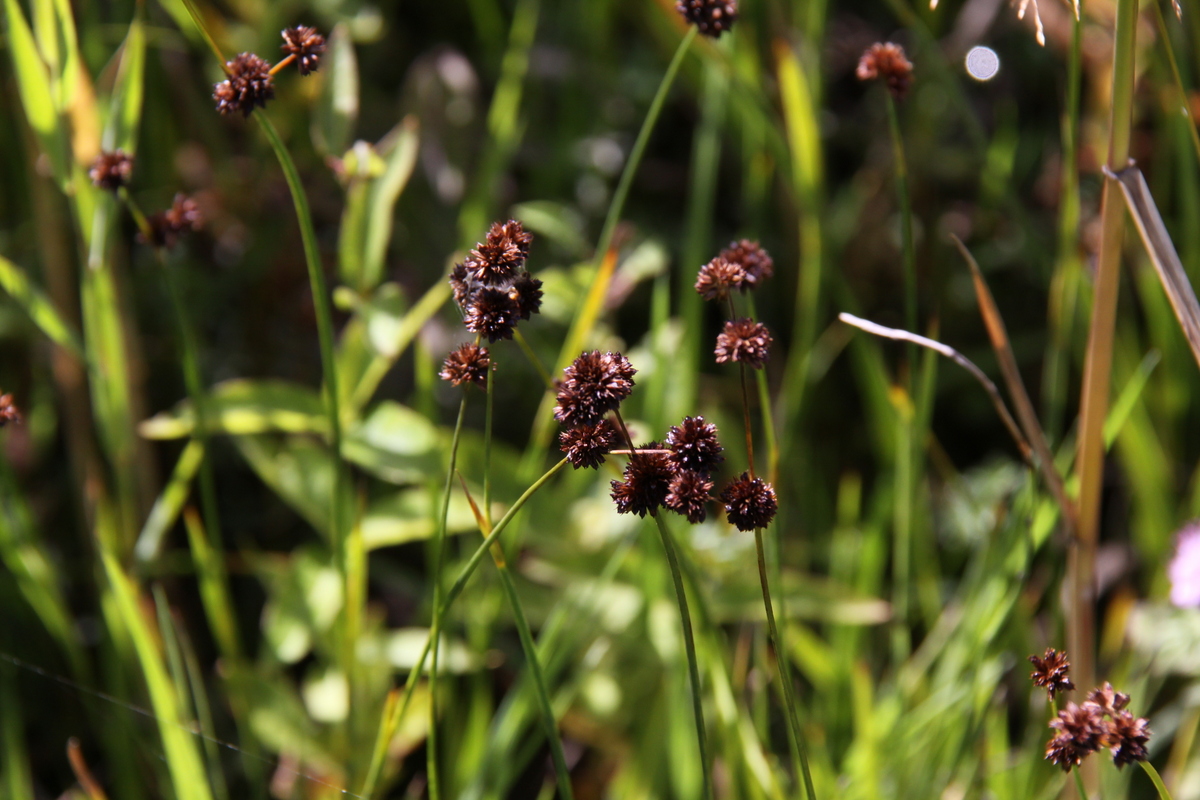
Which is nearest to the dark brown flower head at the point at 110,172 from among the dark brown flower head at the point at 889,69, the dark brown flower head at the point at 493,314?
the dark brown flower head at the point at 493,314

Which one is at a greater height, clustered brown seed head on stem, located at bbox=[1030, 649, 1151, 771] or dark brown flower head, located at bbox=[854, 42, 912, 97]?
dark brown flower head, located at bbox=[854, 42, 912, 97]

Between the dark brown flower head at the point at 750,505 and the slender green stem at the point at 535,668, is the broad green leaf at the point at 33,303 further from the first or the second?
the dark brown flower head at the point at 750,505

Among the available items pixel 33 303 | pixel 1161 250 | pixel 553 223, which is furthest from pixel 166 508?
pixel 1161 250

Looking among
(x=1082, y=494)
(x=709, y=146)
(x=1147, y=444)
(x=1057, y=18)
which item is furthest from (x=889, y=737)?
(x=1057, y=18)

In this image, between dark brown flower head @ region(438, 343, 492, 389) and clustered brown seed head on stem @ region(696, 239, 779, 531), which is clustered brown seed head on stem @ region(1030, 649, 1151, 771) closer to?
clustered brown seed head on stem @ region(696, 239, 779, 531)

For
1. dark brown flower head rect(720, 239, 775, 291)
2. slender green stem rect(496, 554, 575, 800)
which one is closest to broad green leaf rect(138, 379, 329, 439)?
slender green stem rect(496, 554, 575, 800)
